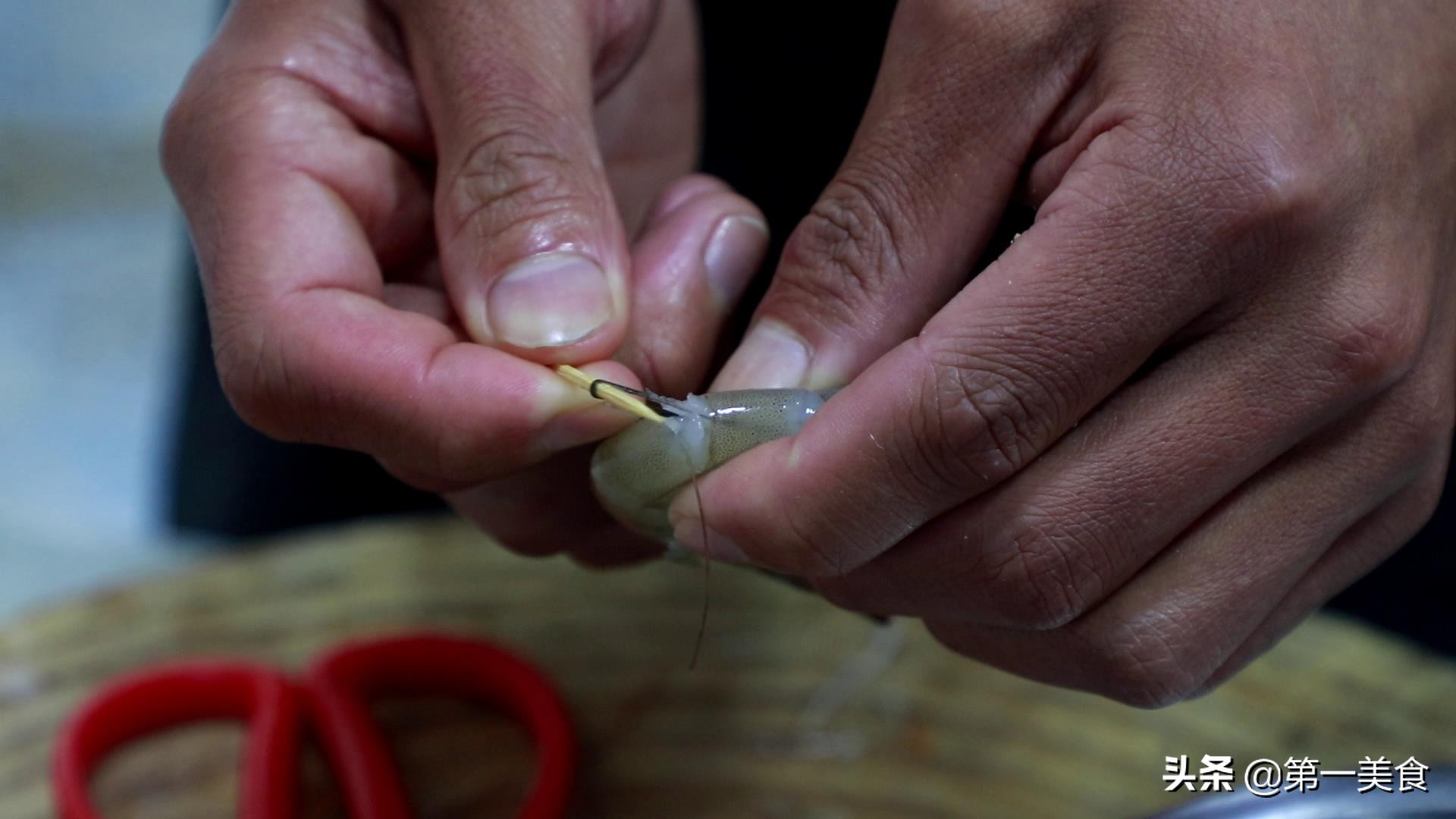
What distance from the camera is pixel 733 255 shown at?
3.10ft

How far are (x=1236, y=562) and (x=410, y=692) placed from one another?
0.78 meters

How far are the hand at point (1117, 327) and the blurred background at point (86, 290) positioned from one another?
4.08 feet

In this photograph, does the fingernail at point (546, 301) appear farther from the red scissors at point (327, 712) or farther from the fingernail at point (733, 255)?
the red scissors at point (327, 712)

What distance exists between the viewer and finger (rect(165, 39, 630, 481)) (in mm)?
788

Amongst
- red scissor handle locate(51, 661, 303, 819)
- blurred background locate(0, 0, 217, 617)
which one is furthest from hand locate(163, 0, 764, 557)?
blurred background locate(0, 0, 217, 617)

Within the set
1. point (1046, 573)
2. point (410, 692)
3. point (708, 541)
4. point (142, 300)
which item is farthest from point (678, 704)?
point (142, 300)

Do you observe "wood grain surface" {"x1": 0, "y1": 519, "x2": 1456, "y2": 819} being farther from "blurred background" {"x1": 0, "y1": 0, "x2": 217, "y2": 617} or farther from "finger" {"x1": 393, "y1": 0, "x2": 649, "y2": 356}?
"blurred background" {"x1": 0, "y1": 0, "x2": 217, "y2": 617}

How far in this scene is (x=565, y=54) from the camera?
34.5 inches

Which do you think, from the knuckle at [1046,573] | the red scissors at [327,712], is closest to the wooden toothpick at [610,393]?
the knuckle at [1046,573]

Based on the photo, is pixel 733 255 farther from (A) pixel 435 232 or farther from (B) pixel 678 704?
(B) pixel 678 704

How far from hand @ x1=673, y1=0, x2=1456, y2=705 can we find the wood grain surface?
30cm

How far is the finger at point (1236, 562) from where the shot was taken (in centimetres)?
82

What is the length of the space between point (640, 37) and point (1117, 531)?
613 mm

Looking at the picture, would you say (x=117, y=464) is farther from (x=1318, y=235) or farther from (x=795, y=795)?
(x=1318, y=235)
